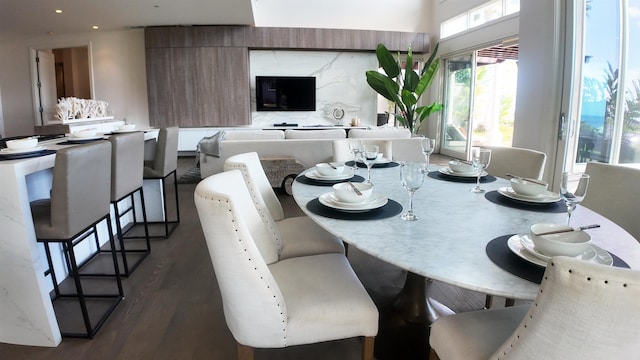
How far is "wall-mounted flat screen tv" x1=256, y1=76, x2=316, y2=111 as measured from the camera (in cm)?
798

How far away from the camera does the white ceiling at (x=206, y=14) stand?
5758 millimetres

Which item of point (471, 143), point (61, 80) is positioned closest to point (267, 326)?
point (471, 143)

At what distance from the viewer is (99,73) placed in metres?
7.84

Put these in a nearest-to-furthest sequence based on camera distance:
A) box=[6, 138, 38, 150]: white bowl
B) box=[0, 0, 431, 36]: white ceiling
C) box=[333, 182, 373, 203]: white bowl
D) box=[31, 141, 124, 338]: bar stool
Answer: box=[333, 182, 373, 203]: white bowl < box=[31, 141, 124, 338]: bar stool < box=[6, 138, 38, 150]: white bowl < box=[0, 0, 431, 36]: white ceiling

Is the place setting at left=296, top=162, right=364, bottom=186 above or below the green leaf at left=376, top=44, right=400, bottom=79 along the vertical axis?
below

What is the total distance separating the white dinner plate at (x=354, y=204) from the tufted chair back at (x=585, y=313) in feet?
2.42

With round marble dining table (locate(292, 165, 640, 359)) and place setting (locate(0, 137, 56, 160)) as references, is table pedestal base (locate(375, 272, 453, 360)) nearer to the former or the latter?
round marble dining table (locate(292, 165, 640, 359))

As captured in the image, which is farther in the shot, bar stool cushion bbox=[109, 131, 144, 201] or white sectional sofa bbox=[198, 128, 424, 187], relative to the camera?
white sectional sofa bbox=[198, 128, 424, 187]

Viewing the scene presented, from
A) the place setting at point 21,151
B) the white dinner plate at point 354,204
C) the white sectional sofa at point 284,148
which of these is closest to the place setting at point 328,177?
the white dinner plate at point 354,204

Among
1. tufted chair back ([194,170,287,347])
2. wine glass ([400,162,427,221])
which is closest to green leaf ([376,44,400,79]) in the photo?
wine glass ([400,162,427,221])

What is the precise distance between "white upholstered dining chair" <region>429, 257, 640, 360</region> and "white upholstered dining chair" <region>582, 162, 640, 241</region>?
1216mm

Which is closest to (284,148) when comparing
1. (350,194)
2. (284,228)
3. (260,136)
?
(260,136)

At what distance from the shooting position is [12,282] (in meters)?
1.76

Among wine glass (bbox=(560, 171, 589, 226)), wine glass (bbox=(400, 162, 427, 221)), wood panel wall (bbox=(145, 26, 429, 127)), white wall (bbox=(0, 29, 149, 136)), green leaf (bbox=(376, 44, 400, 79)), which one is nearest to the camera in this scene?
wine glass (bbox=(560, 171, 589, 226))
